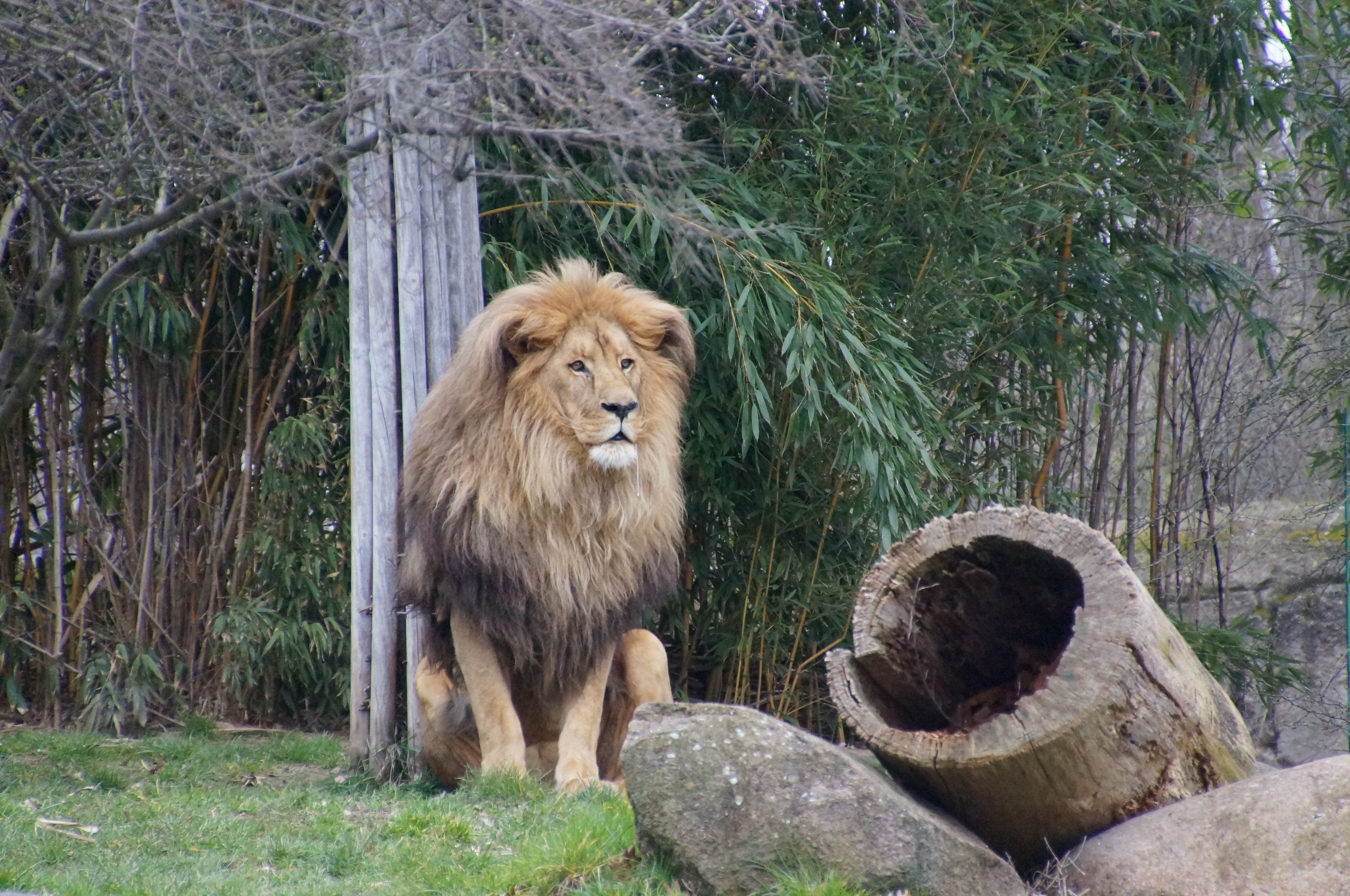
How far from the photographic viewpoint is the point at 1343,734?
25.6ft

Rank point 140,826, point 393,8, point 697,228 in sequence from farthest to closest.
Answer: point 697,228, point 140,826, point 393,8

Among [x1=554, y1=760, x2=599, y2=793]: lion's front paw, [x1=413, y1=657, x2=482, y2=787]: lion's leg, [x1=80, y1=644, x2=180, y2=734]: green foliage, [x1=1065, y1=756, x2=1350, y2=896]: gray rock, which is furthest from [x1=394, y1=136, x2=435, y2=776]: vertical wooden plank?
[x1=1065, y1=756, x2=1350, y2=896]: gray rock

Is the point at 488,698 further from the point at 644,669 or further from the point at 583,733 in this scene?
the point at 644,669

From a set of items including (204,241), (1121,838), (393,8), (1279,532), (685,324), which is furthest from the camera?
(1279,532)

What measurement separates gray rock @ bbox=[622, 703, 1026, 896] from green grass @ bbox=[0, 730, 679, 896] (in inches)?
5.7

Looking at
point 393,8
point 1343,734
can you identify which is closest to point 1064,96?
point 393,8

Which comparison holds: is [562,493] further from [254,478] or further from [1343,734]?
[1343,734]

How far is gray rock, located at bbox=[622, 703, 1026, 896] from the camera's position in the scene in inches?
119

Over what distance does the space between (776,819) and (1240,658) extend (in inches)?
182

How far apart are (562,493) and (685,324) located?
0.77 m

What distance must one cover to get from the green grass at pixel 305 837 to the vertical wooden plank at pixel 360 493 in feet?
0.77

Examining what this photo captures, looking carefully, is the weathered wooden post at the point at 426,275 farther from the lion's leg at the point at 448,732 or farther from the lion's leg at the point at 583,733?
the lion's leg at the point at 583,733

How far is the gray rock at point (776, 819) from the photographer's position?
301cm

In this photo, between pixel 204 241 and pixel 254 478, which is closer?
pixel 204 241
